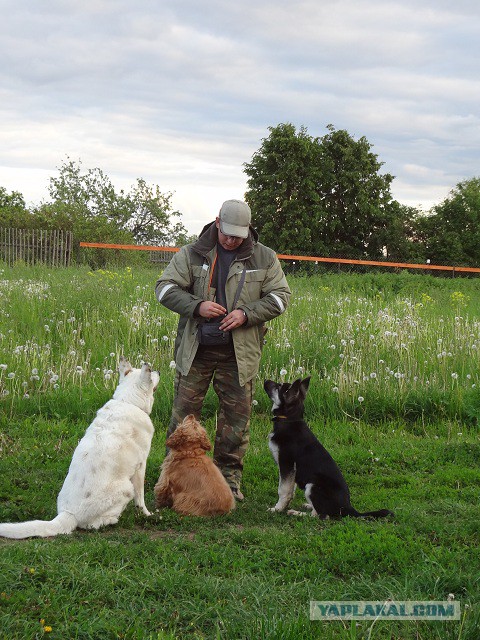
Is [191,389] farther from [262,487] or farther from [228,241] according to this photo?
[228,241]

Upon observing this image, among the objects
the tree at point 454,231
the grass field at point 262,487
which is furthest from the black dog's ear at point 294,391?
the tree at point 454,231

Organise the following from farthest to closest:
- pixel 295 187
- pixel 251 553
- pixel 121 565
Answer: pixel 295 187, pixel 251 553, pixel 121 565

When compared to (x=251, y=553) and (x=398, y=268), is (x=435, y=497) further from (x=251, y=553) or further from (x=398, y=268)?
(x=398, y=268)

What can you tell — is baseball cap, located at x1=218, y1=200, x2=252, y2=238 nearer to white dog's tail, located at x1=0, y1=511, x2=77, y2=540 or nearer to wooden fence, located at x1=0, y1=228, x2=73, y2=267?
white dog's tail, located at x1=0, y1=511, x2=77, y2=540

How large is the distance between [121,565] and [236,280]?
3.16 metres

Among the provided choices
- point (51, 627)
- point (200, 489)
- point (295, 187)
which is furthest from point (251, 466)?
point (295, 187)

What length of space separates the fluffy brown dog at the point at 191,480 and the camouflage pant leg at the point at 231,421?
74cm

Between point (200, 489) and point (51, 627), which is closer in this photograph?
point (51, 627)

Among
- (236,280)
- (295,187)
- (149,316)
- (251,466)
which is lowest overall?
(251,466)

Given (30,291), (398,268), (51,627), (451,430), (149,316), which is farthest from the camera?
(398,268)

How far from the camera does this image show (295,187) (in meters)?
46.6

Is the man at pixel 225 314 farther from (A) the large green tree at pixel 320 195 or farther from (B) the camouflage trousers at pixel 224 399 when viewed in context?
(A) the large green tree at pixel 320 195

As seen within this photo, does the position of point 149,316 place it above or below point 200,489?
above

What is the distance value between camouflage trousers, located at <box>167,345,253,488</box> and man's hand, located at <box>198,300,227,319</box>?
0.48m
